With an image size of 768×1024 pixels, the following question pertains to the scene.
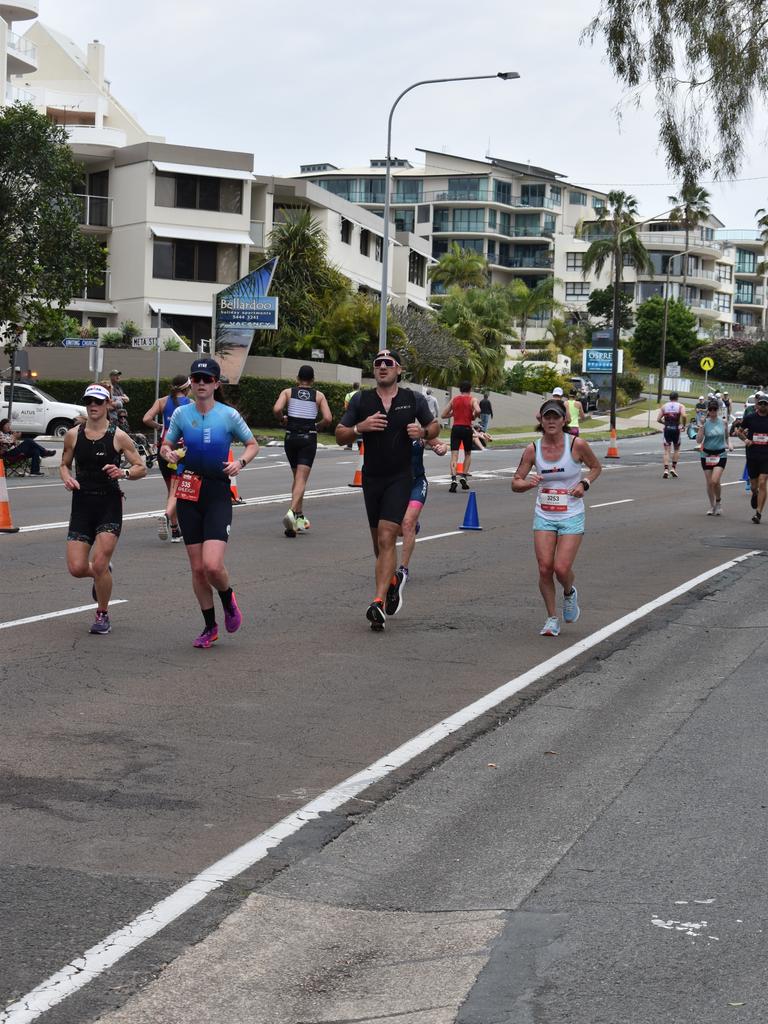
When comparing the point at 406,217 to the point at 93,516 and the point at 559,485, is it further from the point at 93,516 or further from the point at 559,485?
the point at 93,516

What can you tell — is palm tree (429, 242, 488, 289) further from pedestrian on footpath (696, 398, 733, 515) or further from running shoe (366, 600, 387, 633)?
running shoe (366, 600, 387, 633)

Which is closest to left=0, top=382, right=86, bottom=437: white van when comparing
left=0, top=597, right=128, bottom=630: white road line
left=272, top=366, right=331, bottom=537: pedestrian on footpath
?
left=272, top=366, right=331, bottom=537: pedestrian on footpath

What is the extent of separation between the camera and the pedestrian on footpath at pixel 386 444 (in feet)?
34.9

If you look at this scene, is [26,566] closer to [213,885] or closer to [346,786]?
[346,786]

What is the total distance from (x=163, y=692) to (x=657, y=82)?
59.1 ft

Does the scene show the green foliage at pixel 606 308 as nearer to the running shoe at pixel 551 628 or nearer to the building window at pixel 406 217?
the building window at pixel 406 217

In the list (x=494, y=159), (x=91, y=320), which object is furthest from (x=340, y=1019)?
(x=494, y=159)

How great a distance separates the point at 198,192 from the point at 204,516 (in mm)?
47263

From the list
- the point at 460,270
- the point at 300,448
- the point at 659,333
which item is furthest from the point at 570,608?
the point at 659,333

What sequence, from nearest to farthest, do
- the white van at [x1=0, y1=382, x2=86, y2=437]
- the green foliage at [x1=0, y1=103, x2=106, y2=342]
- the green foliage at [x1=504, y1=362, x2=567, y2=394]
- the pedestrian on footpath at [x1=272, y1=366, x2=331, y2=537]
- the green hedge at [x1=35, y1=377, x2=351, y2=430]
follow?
1. the pedestrian on footpath at [x1=272, y1=366, x2=331, y2=537]
2. the green foliage at [x1=0, y1=103, x2=106, y2=342]
3. the white van at [x1=0, y1=382, x2=86, y2=437]
4. the green hedge at [x1=35, y1=377, x2=351, y2=430]
5. the green foliage at [x1=504, y1=362, x2=567, y2=394]

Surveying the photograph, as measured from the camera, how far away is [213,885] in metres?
5.21

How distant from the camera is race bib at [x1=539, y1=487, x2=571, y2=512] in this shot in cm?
1088

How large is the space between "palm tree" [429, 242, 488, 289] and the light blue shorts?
7754 centimetres

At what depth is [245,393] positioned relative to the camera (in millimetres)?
47906
